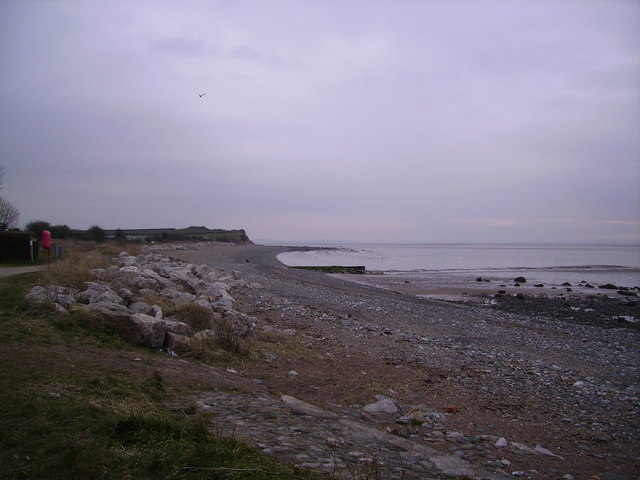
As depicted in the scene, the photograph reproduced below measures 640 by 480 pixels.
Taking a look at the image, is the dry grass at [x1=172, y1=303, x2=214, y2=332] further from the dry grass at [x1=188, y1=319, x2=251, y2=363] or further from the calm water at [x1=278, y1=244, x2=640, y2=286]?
the calm water at [x1=278, y1=244, x2=640, y2=286]

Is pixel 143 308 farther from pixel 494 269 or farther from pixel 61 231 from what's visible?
pixel 61 231

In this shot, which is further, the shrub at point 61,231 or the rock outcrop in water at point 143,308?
the shrub at point 61,231

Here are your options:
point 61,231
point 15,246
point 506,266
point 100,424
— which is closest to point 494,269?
point 506,266

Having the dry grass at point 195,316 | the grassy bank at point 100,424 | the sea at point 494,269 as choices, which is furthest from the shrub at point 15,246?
the sea at point 494,269

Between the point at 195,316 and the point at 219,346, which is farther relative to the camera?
the point at 195,316

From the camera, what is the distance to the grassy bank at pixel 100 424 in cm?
332

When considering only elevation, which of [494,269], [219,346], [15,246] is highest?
[15,246]

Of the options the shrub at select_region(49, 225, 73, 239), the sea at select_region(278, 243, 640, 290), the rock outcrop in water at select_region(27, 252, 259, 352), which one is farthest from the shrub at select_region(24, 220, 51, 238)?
the rock outcrop in water at select_region(27, 252, 259, 352)

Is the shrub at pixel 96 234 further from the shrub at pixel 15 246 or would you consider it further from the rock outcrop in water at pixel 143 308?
the rock outcrop in water at pixel 143 308

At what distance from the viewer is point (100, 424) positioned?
4.00 m

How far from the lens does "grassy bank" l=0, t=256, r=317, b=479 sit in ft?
10.9

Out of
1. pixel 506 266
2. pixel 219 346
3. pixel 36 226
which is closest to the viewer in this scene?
pixel 219 346

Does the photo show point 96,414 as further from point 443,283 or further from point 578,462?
point 443,283

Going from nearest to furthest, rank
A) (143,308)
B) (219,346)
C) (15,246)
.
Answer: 1. (219,346)
2. (143,308)
3. (15,246)
